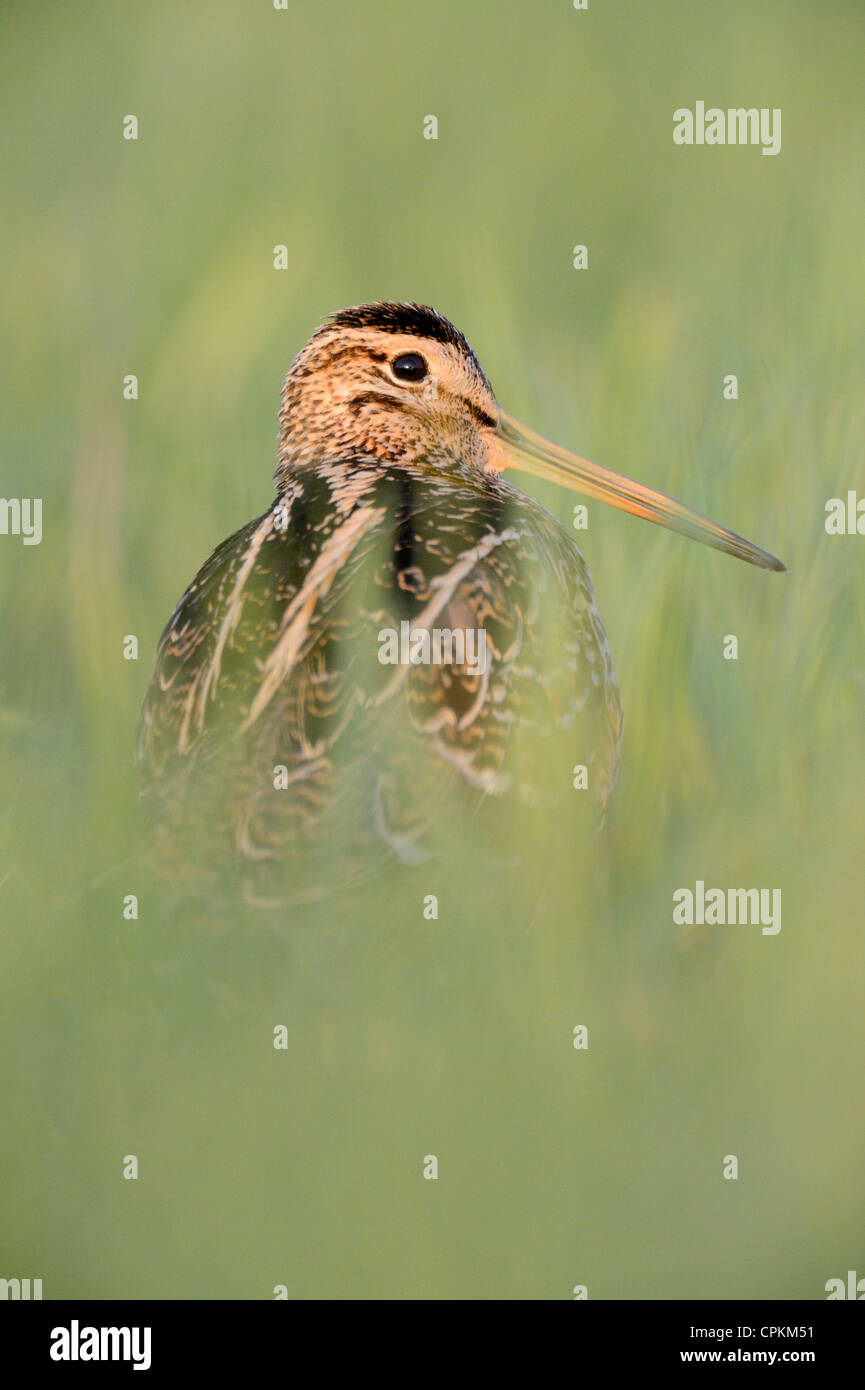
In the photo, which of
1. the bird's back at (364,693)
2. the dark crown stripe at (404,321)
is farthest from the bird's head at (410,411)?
the bird's back at (364,693)

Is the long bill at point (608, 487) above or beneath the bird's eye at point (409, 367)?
beneath

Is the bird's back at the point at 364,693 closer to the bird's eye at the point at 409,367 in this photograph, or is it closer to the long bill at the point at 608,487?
the long bill at the point at 608,487

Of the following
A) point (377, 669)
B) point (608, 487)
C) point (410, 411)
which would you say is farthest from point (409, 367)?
point (377, 669)

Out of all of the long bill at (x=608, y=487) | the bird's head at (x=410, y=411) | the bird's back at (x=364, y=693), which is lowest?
the bird's back at (x=364, y=693)

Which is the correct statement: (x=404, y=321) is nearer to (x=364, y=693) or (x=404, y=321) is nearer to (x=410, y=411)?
(x=410, y=411)

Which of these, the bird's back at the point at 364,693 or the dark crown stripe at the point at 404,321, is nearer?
the bird's back at the point at 364,693

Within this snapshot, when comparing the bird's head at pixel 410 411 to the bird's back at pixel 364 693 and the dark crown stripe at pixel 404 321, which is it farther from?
the bird's back at pixel 364 693

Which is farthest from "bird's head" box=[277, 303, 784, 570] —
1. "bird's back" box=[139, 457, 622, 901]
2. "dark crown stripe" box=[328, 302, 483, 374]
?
"bird's back" box=[139, 457, 622, 901]
